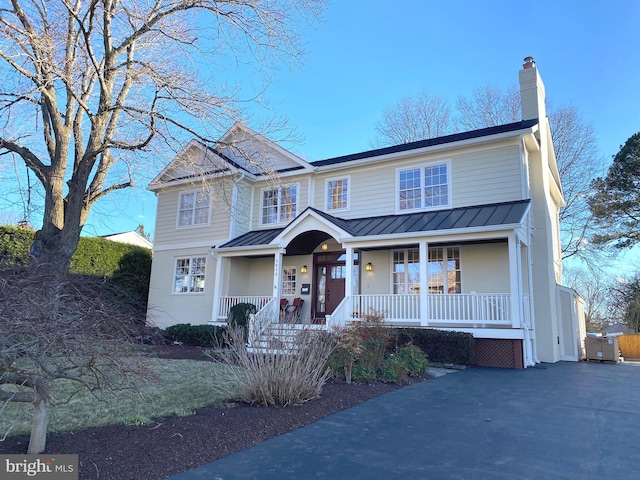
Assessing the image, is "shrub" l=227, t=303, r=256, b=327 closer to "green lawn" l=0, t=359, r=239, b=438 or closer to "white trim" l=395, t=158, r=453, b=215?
"green lawn" l=0, t=359, r=239, b=438

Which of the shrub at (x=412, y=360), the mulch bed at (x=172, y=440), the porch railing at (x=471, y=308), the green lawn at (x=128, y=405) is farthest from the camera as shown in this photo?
the porch railing at (x=471, y=308)

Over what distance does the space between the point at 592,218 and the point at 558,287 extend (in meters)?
9.97

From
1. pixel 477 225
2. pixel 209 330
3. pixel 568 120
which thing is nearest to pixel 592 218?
pixel 568 120

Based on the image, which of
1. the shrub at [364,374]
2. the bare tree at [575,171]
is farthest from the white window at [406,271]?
the bare tree at [575,171]

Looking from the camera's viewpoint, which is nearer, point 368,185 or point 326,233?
point 326,233

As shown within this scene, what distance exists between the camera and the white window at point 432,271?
40.7 feet

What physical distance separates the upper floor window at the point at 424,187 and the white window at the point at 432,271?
1.48 m

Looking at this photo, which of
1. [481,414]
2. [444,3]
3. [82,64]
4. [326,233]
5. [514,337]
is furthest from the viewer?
[326,233]

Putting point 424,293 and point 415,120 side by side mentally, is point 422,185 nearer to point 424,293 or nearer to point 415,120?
point 424,293

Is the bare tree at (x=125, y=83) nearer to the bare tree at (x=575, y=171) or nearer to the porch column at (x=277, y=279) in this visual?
the porch column at (x=277, y=279)

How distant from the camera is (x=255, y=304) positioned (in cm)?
1430

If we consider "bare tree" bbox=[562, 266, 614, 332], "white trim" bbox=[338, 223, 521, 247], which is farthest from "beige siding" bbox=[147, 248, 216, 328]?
"bare tree" bbox=[562, 266, 614, 332]

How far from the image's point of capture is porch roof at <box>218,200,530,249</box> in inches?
428

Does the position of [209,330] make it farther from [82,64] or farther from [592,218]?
[592,218]
